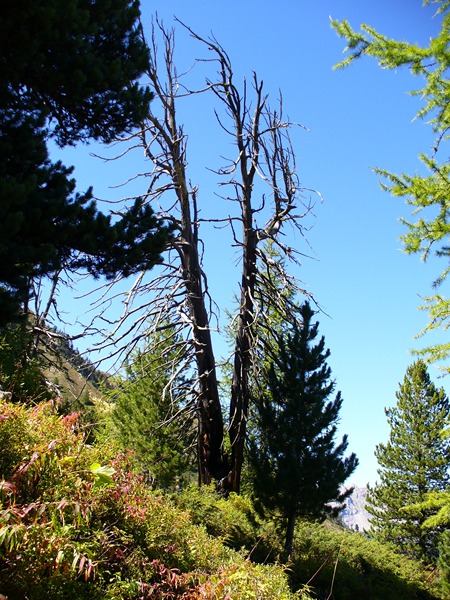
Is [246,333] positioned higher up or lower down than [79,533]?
higher up

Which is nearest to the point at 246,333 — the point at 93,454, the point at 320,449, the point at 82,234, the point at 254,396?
the point at 254,396

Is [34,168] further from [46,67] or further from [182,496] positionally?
[182,496]

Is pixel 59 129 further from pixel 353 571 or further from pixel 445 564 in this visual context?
pixel 445 564

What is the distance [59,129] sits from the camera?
782 centimetres

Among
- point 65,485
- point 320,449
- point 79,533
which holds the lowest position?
point 79,533

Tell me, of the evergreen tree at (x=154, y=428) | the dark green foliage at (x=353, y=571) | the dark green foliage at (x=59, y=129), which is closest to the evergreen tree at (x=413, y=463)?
the dark green foliage at (x=353, y=571)

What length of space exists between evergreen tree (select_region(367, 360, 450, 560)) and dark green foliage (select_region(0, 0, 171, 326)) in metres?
21.4

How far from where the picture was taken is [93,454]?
4.45 meters

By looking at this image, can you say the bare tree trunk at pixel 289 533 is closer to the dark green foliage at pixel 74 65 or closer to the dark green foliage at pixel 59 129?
the dark green foliage at pixel 59 129

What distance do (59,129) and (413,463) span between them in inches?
912

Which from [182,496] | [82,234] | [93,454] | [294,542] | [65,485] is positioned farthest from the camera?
[294,542]

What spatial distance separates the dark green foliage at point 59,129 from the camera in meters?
5.97

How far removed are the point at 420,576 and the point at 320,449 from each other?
776 centimetres

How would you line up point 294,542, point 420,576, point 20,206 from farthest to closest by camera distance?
1. point 420,576
2. point 294,542
3. point 20,206
